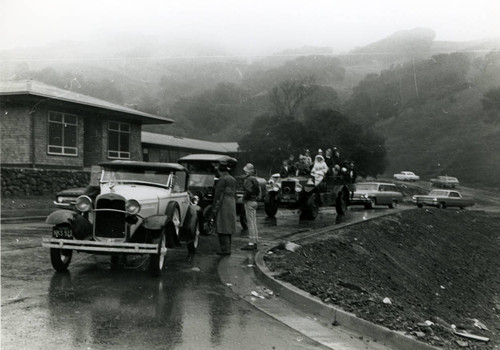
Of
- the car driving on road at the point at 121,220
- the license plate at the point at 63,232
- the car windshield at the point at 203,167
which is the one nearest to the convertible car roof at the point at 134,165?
the car driving on road at the point at 121,220

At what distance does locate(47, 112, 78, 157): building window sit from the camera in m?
25.8

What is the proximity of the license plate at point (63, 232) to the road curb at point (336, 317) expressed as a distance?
127 inches

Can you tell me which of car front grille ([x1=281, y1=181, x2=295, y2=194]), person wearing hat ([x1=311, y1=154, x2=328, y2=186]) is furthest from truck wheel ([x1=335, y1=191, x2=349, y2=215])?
car front grille ([x1=281, y1=181, x2=295, y2=194])

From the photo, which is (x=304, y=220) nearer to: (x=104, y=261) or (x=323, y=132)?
(x=104, y=261)

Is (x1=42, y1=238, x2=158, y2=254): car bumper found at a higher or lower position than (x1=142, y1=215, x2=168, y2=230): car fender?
lower

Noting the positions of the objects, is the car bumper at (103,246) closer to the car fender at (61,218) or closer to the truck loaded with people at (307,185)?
the car fender at (61,218)

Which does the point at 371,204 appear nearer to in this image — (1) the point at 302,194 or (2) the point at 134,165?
(1) the point at 302,194

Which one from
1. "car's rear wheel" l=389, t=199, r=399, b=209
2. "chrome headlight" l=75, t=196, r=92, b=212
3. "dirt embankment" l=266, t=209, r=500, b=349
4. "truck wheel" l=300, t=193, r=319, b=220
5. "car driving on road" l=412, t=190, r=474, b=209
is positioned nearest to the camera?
"dirt embankment" l=266, t=209, r=500, b=349

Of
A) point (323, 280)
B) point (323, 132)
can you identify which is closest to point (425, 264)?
point (323, 280)

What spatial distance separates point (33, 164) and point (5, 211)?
7.56 meters

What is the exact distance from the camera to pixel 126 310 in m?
5.72

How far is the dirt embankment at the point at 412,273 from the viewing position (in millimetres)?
6766

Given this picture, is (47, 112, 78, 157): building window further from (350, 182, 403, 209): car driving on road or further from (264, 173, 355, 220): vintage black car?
(350, 182, 403, 209): car driving on road

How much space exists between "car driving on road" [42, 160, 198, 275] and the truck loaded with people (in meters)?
8.85
